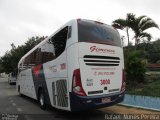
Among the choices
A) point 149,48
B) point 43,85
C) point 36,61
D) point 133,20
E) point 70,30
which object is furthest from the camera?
point 149,48

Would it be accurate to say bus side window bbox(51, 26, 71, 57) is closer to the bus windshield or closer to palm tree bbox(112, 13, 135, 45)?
the bus windshield

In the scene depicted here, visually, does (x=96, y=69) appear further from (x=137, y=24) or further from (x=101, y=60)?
(x=137, y=24)

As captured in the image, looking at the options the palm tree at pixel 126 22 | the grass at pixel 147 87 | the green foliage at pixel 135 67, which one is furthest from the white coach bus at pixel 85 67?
the palm tree at pixel 126 22

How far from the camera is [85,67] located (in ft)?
25.9

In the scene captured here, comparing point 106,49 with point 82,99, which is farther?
point 106,49

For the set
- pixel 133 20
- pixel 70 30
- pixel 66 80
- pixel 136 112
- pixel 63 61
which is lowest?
pixel 136 112

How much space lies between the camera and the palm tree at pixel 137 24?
1780 cm

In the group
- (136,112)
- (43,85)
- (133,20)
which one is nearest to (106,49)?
(136,112)

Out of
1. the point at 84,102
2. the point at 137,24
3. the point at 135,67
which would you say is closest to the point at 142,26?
the point at 137,24

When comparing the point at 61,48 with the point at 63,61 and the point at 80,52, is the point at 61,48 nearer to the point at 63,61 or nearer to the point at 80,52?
the point at 63,61

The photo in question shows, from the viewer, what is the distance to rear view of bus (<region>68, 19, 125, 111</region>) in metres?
7.73

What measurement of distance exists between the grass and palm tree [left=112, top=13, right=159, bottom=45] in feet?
15.7

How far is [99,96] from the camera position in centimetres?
811

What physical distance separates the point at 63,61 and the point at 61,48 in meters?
0.54
